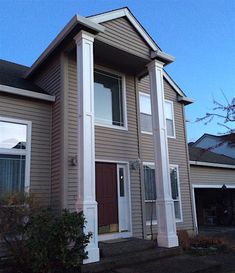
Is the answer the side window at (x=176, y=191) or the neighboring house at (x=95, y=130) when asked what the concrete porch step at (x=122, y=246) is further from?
the side window at (x=176, y=191)

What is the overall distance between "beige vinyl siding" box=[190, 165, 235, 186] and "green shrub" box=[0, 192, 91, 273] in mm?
7587

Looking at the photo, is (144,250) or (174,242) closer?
(144,250)

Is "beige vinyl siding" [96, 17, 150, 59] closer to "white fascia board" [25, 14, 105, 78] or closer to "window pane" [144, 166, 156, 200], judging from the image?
"white fascia board" [25, 14, 105, 78]

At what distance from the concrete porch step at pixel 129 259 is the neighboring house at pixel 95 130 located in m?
0.25

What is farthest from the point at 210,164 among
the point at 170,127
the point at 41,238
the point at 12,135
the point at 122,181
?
the point at 41,238

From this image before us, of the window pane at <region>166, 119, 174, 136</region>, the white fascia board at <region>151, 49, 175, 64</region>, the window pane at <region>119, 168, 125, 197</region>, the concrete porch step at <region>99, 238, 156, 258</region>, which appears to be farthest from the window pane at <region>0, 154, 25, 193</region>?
the window pane at <region>166, 119, 174, 136</region>

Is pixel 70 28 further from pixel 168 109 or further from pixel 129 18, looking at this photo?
pixel 168 109

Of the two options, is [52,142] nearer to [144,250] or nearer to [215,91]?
[144,250]

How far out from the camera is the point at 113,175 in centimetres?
859

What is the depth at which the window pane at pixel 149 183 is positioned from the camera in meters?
9.57

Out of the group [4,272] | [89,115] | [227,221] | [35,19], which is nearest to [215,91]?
[89,115]

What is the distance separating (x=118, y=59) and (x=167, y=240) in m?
5.31

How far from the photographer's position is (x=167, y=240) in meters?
7.66

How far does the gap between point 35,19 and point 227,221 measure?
44.7ft
